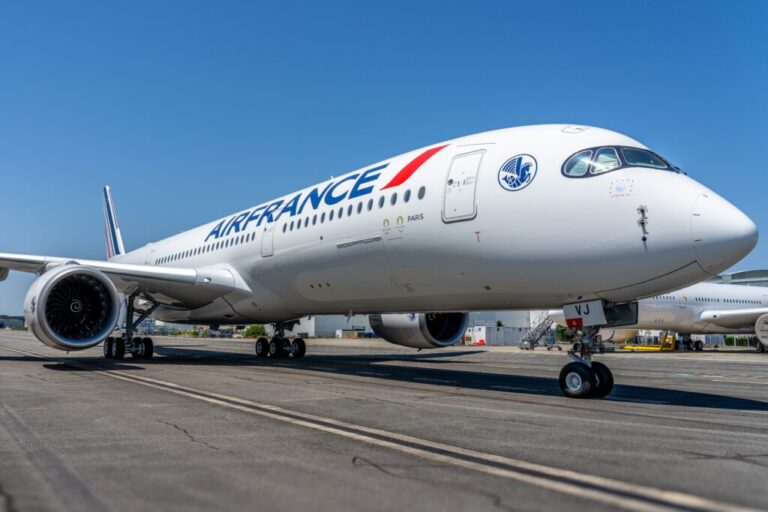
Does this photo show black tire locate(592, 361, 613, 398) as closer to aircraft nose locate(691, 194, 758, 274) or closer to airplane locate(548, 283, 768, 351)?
aircraft nose locate(691, 194, 758, 274)

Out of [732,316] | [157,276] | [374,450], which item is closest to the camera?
[374,450]

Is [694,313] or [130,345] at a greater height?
[694,313]

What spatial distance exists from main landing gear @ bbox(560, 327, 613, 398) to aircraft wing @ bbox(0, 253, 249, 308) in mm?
9976

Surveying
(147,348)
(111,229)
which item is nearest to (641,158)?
(147,348)

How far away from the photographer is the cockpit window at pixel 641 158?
8828mm

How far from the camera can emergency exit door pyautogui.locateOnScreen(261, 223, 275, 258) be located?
50.1 ft

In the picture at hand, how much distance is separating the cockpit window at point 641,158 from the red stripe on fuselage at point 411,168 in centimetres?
357

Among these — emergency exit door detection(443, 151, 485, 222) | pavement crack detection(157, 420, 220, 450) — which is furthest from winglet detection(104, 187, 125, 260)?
pavement crack detection(157, 420, 220, 450)

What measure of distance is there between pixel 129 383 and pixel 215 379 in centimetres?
154

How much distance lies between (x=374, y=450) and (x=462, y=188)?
6024 millimetres

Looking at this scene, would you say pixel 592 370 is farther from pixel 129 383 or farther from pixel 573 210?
pixel 129 383

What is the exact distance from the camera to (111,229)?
31828 millimetres

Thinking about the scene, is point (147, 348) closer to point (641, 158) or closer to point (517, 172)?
point (517, 172)

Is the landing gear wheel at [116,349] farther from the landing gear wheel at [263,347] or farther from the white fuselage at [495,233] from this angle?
the white fuselage at [495,233]
